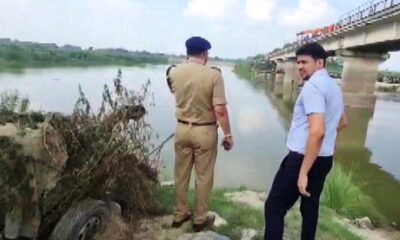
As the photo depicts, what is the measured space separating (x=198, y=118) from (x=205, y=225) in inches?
39.4

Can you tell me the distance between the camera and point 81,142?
3.92 meters

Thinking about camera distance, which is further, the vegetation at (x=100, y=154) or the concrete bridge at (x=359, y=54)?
the concrete bridge at (x=359, y=54)

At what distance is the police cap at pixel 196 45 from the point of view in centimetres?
446

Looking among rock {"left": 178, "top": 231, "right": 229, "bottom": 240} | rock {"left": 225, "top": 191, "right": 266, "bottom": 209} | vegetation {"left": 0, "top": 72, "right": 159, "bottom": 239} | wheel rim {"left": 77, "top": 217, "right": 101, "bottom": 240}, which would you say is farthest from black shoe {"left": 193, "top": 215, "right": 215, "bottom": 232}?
rock {"left": 225, "top": 191, "right": 266, "bottom": 209}

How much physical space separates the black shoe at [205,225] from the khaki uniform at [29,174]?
157cm

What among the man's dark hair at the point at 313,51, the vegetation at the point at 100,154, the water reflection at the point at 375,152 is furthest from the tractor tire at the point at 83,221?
the water reflection at the point at 375,152

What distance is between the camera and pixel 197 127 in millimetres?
4508

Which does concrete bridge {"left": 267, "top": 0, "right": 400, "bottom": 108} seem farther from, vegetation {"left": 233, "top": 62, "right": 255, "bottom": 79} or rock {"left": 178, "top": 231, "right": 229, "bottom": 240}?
vegetation {"left": 233, "top": 62, "right": 255, "bottom": 79}

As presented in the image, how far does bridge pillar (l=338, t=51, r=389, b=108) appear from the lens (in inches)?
1249

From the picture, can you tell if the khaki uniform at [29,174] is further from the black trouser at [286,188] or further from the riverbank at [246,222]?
the black trouser at [286,188]

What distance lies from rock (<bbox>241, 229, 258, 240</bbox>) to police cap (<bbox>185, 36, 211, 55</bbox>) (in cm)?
176

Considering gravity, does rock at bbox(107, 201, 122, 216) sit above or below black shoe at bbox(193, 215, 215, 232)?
above

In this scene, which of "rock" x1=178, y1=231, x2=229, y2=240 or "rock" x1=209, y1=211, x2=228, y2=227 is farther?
"rock" x1=209, y1=211, x2=228, y2=227

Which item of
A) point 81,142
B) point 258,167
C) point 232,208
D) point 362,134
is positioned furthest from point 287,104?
point 81,142
